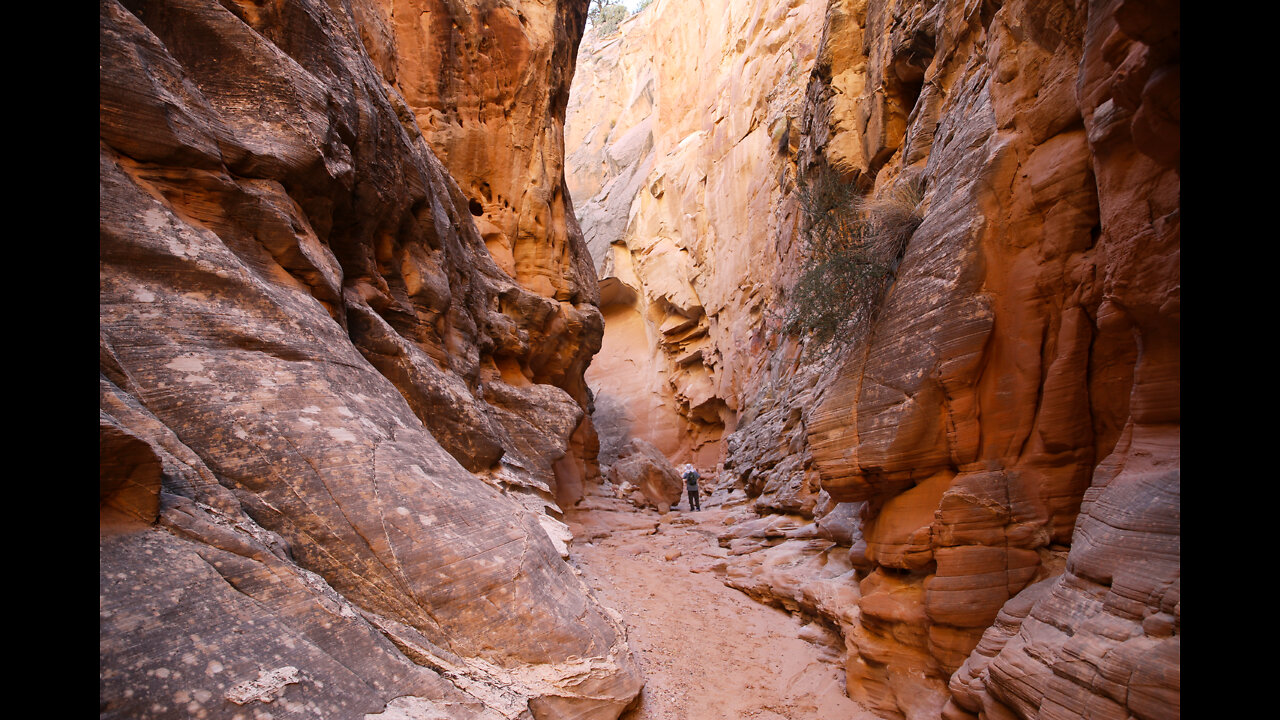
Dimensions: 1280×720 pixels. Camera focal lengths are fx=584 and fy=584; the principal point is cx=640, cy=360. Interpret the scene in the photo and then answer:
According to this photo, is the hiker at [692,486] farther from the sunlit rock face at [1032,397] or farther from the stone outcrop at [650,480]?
the sunlit rock face at [1032,397]

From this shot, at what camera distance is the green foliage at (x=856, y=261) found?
249 inches

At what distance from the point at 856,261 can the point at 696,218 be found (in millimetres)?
20758

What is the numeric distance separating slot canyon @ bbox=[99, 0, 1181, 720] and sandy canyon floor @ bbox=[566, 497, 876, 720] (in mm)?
57

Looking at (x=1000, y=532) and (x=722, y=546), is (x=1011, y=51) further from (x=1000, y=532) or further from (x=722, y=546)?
(x=722, y=546)

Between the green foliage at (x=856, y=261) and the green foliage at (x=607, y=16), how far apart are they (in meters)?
44.1

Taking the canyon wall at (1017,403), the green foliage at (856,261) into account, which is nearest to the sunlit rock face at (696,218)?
the green foliage at (856,261)

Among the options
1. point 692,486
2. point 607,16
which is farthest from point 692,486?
point 607,16

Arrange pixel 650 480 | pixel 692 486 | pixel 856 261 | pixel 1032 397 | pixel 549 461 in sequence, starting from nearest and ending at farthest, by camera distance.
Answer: pixel 1032 397 < pixel 856 261 < pixel 549 461 < pixel 692 486 < pixel 650 480

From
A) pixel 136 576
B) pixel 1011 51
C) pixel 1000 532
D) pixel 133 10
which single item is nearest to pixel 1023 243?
pixel 1011 51

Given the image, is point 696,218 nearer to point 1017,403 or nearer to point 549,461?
point 549,461

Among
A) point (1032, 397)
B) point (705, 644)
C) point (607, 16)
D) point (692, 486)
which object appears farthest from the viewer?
point (607, 16)

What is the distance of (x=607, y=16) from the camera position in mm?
47062

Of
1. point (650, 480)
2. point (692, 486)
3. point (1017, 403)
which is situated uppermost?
point (1017, 403)
